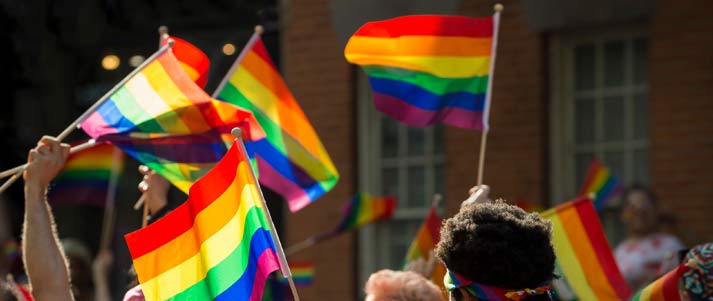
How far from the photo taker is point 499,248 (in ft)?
12.7

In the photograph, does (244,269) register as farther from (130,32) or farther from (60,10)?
(60,10)

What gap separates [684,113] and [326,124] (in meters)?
2.90

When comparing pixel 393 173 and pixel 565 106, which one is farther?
pixel 393 173

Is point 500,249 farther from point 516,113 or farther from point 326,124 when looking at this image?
point 326,124

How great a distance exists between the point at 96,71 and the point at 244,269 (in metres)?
8.70

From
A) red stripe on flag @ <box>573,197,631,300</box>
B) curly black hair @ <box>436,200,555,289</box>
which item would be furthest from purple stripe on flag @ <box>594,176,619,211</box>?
curly black hair @ <box>436,200,555,289</box>

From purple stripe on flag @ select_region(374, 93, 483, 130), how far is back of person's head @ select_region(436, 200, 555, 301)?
3.01m

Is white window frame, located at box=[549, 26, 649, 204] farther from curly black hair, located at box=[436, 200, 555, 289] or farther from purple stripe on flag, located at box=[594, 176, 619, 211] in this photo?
curly black hair, located at box=[436, 200, 555, 289]

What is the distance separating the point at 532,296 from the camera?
12.8ft

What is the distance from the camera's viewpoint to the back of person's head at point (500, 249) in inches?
153

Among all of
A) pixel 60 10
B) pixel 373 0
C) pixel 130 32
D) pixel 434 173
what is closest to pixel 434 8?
pixel 373 0

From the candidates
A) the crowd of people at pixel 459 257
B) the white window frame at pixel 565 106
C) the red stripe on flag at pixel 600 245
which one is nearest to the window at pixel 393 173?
the white window frame at pixel 565 106

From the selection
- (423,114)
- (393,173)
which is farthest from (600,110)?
(423,114)

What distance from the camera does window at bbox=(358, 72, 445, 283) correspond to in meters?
11.2
